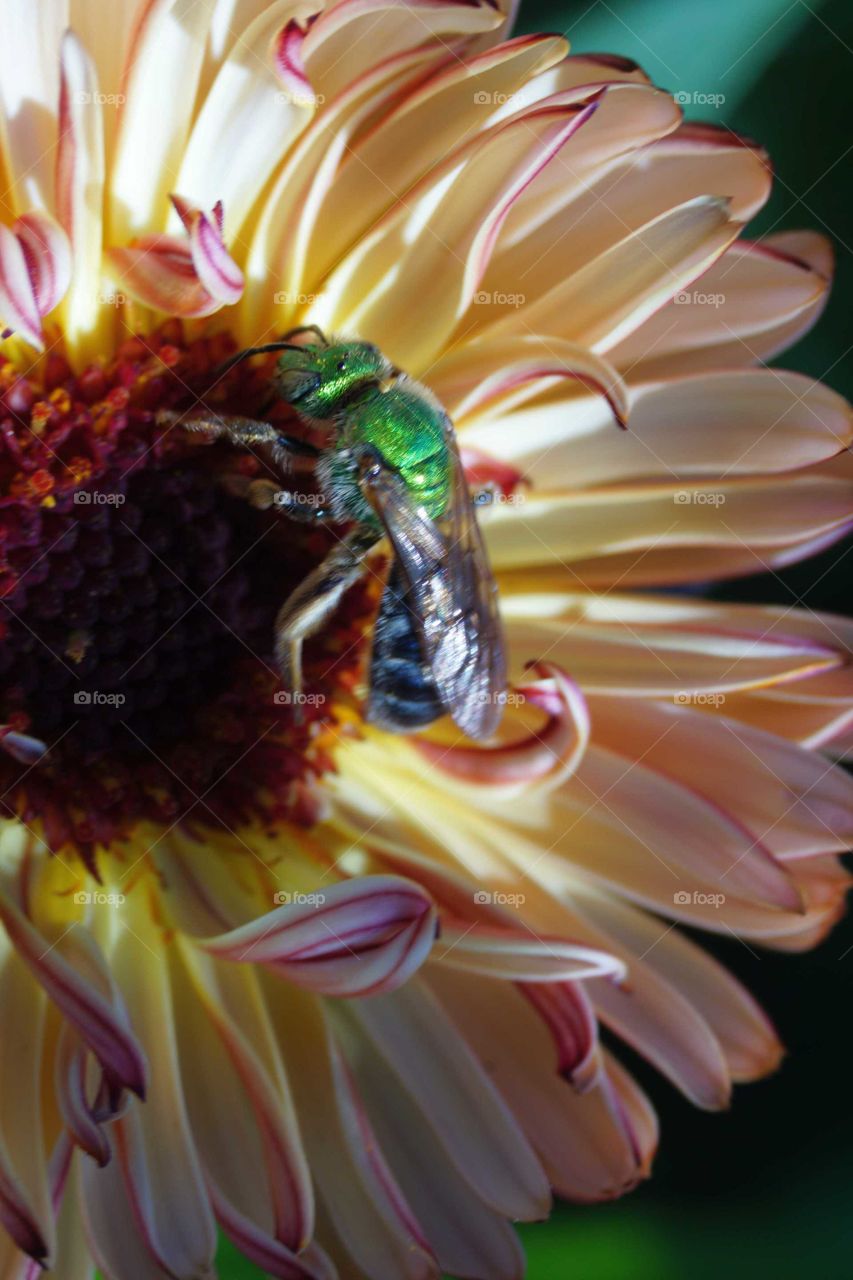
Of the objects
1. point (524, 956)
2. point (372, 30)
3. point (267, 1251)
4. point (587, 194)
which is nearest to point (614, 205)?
point (587, 194)

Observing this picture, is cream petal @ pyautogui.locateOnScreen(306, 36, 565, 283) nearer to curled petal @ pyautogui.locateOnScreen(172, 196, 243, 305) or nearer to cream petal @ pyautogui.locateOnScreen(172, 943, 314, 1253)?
curled petal @ pyautogui.locateOnScreen(172, 196, 243, 305)

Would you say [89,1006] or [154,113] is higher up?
[154,113]

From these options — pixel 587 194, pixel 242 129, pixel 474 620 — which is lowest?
pixel 474 620

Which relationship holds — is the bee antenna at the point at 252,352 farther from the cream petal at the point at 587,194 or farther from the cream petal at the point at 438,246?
the cream petal at the point at 587,194

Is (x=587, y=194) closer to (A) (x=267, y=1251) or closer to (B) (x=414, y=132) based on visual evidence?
(B) (x=414, y=132)

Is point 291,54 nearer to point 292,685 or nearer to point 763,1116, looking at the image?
point 292,685

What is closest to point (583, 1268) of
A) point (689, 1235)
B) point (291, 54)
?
point (689, 1235)
